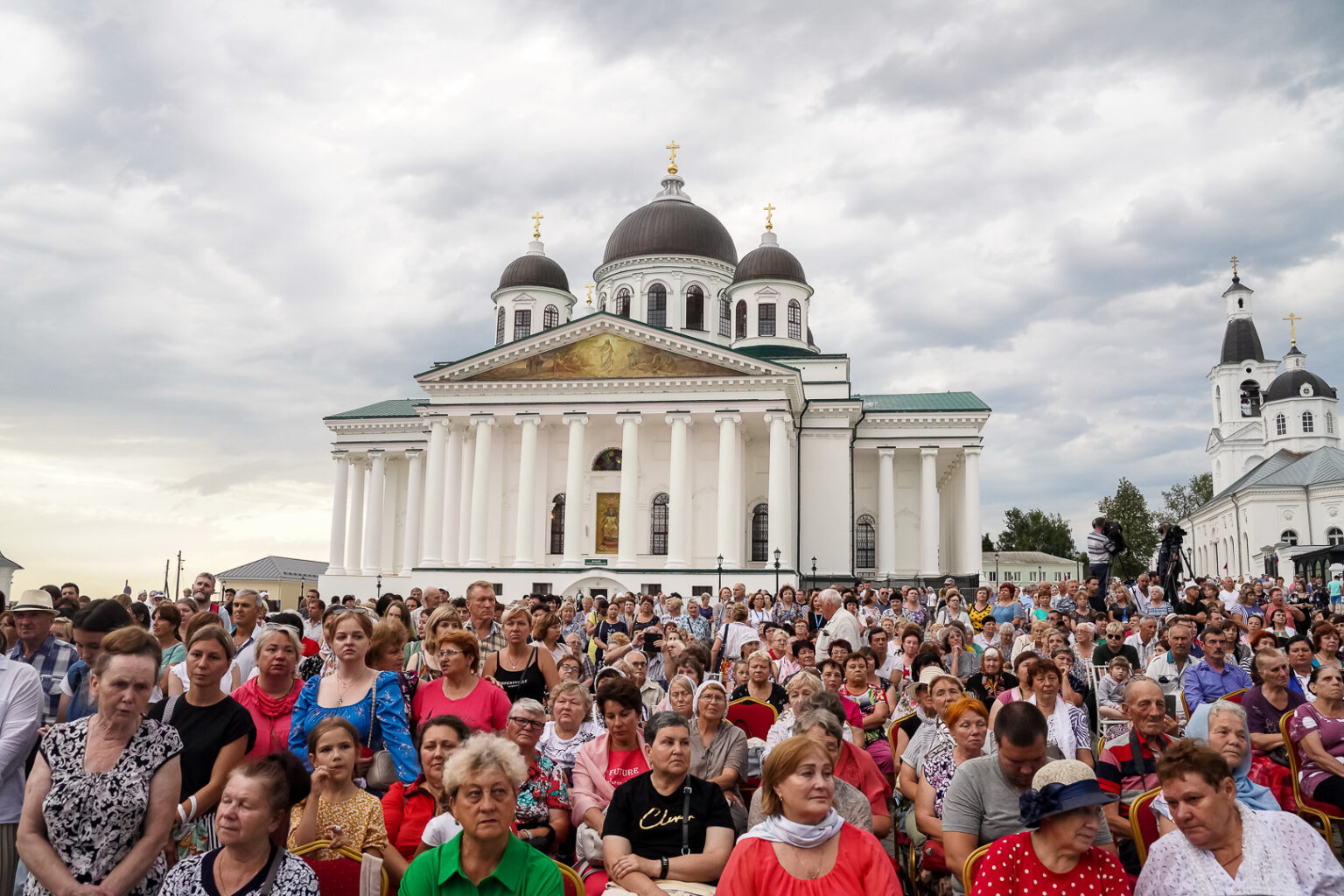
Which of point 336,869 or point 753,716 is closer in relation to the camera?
point 336,869

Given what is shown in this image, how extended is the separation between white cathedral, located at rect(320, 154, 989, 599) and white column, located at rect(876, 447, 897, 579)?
0.08 meters

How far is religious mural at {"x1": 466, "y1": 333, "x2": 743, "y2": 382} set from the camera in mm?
38344

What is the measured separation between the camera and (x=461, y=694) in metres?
6.58

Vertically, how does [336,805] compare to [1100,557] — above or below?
below

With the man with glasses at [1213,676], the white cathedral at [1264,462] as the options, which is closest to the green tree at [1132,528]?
the white cathedral at [1264,462]

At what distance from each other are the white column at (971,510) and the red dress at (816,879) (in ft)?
131

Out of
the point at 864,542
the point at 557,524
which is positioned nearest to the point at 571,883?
the point at 557,524

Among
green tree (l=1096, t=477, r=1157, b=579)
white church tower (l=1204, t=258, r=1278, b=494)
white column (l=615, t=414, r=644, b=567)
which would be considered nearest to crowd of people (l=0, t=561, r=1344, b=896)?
white column (l=615, t=414, r=644, b=567)

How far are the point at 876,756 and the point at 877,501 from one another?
119 feet

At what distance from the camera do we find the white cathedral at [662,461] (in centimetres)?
3794

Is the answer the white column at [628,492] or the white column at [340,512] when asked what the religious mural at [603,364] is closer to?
the white column at [628,492]

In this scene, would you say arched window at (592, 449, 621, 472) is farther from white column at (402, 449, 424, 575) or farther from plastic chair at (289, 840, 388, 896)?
plastic chair at (289, 840, 388, 896)

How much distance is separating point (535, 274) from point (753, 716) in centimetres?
4468

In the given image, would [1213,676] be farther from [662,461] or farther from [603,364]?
[662,461]
